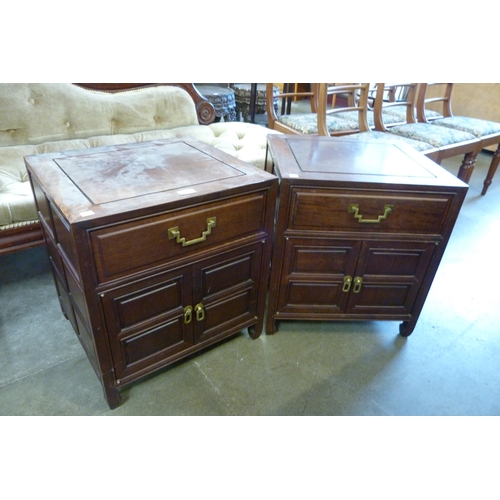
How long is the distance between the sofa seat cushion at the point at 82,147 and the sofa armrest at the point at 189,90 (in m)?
0.08

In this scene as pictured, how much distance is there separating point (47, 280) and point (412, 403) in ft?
5.38

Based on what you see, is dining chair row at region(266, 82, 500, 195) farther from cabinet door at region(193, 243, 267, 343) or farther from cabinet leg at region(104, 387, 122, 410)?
cabinet leg at region(104, 387, 122, 410)

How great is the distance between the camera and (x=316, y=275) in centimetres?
132

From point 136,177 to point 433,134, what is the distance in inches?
81.3

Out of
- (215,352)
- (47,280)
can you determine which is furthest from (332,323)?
(47,280)

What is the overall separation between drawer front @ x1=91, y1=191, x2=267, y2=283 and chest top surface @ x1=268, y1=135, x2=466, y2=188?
19cm

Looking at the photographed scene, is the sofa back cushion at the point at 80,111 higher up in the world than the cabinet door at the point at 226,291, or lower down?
higher up

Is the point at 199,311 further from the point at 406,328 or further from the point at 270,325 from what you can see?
the point at 406,328

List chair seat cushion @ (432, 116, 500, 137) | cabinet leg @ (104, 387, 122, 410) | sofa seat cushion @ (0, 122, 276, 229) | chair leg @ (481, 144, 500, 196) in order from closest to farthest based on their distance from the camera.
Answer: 1. cabinet leg @ (104, 387, 122, 410)
2. sofa seat cushion @ (0, 122, 276, 229)
3. chair seat cushion @ (432, 116, 500, 137)
4. chair leg @ (481, 144, 500, 196)

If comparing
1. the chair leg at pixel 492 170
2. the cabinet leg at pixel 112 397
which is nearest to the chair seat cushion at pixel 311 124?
the chair leg at pixel 492 170

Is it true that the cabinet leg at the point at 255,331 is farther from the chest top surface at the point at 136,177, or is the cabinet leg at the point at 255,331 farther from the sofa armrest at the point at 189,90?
the sofa armrest at the point at 189,90

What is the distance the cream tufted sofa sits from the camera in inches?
57.2

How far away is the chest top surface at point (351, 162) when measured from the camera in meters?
1.15

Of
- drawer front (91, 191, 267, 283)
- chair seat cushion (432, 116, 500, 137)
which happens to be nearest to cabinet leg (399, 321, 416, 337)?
drawer front (91, 191, 267, 283)
